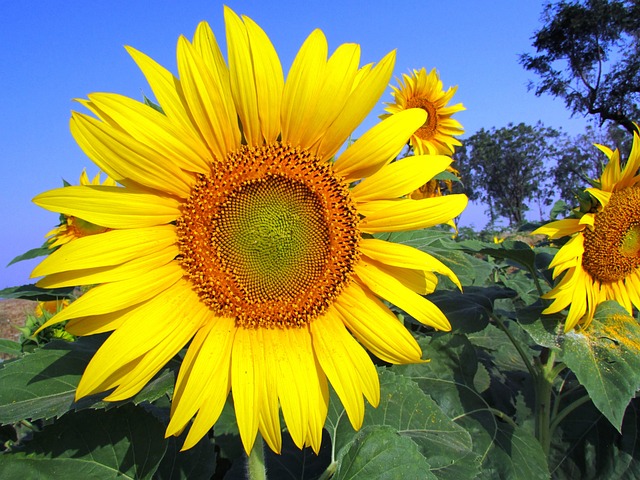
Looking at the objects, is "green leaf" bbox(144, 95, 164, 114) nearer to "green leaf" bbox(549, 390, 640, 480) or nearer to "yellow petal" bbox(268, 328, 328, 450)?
"yellow petal" bbox(268, 328, 328, 450)

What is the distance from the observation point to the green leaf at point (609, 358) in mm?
2055

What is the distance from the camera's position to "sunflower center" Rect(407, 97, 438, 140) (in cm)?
529

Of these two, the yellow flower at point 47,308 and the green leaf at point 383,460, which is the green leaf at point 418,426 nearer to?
the green leaf at point 383,460

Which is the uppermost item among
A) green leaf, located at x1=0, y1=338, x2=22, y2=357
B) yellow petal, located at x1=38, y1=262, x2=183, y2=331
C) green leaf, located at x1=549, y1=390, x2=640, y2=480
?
yellow petal, located at x1=38, y1=262, x2=183, y2=331

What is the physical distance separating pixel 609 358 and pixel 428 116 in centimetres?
357

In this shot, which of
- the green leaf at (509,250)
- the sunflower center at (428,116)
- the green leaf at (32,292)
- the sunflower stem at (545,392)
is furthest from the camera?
the sunflower center at (428,116)

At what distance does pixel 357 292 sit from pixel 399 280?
0.13 meters

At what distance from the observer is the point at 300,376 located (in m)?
1.45

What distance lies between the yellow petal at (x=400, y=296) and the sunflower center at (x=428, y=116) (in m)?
3.91

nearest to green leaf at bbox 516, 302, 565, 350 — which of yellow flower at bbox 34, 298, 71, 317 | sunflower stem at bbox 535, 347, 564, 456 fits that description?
sunflower stem at bbox 535, 347, 564, 456

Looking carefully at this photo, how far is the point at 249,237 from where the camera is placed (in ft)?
4.93

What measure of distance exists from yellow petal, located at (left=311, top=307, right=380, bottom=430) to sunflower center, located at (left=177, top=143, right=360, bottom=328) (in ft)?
0.29

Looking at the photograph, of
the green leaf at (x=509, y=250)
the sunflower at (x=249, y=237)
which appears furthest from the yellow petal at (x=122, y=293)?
the green leaf at (x=509, y=250)

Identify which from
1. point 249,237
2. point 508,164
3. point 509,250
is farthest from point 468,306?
point 508,164
